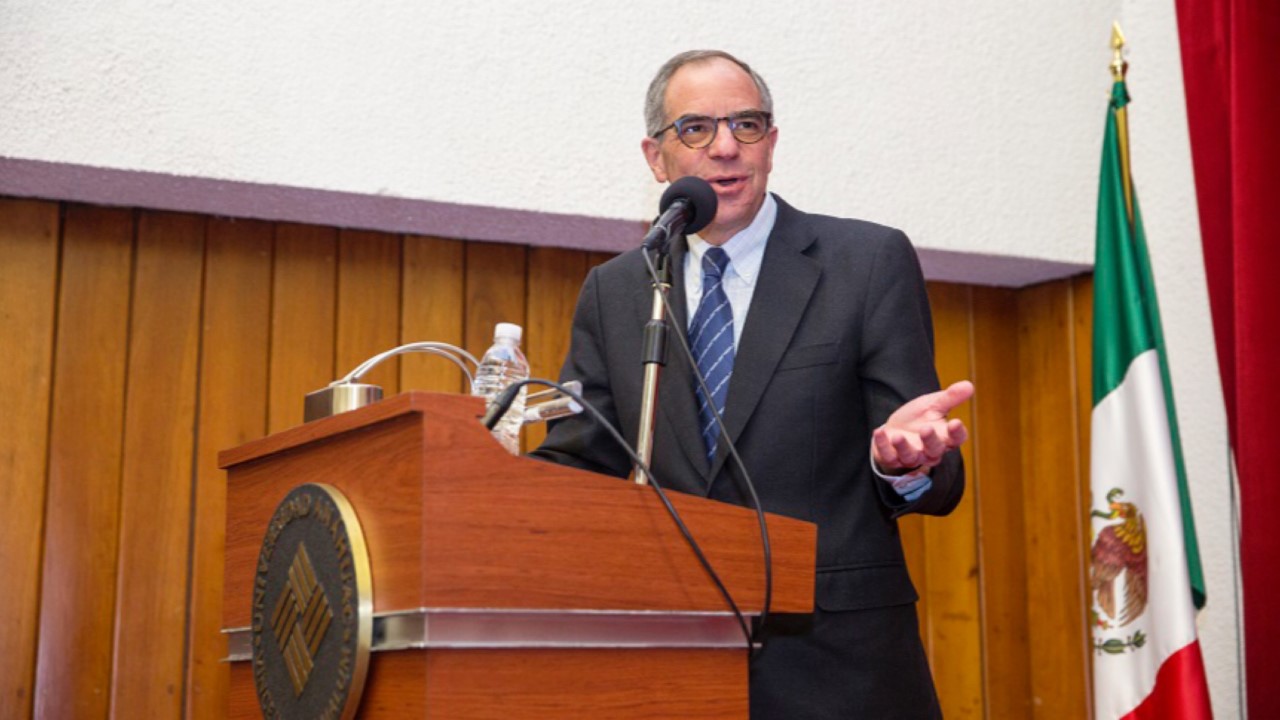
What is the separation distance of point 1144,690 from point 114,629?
2.43m

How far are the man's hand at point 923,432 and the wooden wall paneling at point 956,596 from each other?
2327 mm

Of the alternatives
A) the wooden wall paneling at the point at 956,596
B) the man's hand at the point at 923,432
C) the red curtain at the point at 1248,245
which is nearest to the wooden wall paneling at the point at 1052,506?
the wooden wall paneling at the point at 956,596

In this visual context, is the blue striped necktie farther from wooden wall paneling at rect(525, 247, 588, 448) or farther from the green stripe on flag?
the green stripe on flag

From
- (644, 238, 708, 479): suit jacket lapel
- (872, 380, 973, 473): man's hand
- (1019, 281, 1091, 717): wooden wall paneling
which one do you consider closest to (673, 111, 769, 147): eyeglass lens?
(644, 238, 708, 479): suit jacket lapel

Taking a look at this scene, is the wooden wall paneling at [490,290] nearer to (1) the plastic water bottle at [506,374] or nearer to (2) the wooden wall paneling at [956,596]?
(2) the wooden wall paneling at [956,596]

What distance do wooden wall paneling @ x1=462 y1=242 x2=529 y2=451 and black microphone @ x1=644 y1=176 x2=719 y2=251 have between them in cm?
179

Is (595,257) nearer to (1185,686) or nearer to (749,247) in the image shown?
(749,247)

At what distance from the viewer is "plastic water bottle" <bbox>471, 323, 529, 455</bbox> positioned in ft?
5.80

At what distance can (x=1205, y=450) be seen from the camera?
12.8 ft

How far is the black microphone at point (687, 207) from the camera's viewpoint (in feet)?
5.82

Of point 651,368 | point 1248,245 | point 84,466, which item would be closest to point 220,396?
point 84,466

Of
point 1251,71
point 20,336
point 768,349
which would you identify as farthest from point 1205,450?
point 20,336

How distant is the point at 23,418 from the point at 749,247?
6.19ft

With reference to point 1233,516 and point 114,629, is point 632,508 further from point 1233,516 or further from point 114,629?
point 1233,516
